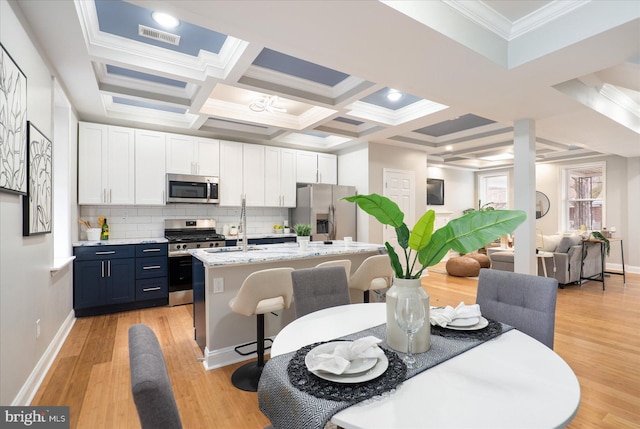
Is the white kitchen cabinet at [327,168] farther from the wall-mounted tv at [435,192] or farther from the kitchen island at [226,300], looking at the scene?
the wall-mounted tv at [435,192]

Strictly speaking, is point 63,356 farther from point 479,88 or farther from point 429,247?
point 479,88

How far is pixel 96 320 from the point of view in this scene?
3.76 m

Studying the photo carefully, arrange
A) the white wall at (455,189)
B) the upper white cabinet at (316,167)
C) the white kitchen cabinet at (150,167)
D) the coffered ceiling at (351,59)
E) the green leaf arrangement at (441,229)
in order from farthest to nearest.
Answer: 1. the white wall at (455,189)
2. the upper white cabinet at (316,167)
3. the white kitchen cabinet at (150,167)
4. the coffered ceiling at (351,59)
5. the green leaf arrangement at (441,229)

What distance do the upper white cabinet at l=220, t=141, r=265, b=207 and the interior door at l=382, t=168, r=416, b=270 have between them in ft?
7.33

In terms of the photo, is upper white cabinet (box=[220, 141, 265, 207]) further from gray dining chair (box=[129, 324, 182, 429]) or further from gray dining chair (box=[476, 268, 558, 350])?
gray dining chair (box=[129, 324, 182, 429])

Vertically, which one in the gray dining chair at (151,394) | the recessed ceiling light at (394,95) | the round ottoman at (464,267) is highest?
the recessed ceiling light at (394,95)

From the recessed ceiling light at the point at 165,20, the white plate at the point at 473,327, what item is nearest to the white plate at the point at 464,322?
the white plate at the point at 473,327

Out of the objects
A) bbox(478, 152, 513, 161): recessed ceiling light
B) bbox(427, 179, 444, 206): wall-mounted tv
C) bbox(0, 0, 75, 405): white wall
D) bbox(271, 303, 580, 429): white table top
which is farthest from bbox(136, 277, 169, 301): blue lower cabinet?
bbox(478, 152, 513, 161): recessed ceiling light

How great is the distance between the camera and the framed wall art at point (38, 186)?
2162 mm

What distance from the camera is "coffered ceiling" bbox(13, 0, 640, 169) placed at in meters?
2.11

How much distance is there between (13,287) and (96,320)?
2216 mm

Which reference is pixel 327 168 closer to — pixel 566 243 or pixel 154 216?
pixel 154 216

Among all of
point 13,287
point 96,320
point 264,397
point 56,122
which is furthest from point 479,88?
point 96,320

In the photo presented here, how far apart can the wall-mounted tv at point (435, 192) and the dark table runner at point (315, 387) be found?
759cm
